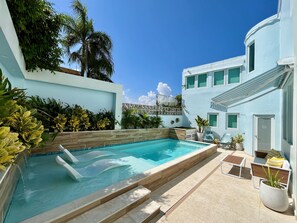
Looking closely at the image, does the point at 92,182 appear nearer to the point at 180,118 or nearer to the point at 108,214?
the point at 108,214

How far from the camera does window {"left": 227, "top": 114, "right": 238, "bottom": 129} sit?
21.1 m

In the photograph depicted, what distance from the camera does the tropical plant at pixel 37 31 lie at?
8320 millimetres

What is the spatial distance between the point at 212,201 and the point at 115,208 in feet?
14.6

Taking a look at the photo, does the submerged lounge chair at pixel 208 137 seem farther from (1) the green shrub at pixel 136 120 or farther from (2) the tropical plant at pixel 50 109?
(2) the tropical plant at pixel 50 109

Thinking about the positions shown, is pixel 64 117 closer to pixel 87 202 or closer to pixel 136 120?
pixel 136 120

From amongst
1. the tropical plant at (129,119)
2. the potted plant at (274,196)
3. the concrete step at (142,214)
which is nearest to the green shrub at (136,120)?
the tropical plant at (129,119)

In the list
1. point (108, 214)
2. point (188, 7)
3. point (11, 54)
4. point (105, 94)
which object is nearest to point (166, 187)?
point (108, 214)

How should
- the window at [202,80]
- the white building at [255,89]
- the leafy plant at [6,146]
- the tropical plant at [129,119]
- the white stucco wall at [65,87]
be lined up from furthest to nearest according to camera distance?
the window at [202,80]
the tropical plant at [129,119]
the white stucco wall at [65,87]
the white building at [255,89]
the leafy plant at [6,146]

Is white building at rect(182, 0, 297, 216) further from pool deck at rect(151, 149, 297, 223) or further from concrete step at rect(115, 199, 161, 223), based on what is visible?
concrete step at rect(115, 199, 161, 223)

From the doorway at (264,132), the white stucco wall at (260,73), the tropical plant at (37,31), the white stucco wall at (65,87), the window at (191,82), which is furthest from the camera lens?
the window at (191,82)

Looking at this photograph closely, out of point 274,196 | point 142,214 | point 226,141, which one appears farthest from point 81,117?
point 226,141

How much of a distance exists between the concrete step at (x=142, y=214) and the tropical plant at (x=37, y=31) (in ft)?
36.6

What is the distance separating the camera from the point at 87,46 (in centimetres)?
2180

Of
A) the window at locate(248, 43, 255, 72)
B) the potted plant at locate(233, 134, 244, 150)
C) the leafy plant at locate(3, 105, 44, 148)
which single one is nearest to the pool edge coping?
the leafy plant at locate(3, 105, 44, 148)
